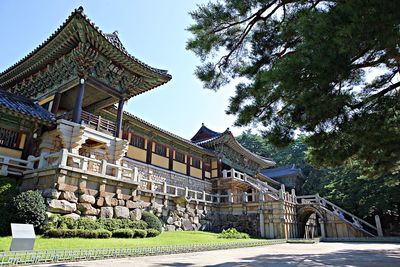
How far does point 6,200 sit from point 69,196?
212cm

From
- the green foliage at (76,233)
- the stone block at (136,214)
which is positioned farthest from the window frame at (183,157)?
the green foliage at (76,233)

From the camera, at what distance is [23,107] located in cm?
1311

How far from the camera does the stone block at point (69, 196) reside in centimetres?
1073

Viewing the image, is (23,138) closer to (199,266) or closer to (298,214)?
(199,266)

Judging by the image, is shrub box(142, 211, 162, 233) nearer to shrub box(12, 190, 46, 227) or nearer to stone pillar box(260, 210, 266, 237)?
shrub box(12, 190, 46, 227)

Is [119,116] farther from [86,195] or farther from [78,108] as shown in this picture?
[86,195]

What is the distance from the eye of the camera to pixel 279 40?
19.4 feet

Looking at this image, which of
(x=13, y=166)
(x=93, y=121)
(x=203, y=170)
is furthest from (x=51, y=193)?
(x=203, y=170)

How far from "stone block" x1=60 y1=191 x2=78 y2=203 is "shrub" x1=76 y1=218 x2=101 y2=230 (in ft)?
2.91

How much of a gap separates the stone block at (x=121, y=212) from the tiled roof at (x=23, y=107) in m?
5.26

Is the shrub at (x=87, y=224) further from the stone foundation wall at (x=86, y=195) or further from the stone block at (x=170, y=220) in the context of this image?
the stone block at (x=170, y=220)

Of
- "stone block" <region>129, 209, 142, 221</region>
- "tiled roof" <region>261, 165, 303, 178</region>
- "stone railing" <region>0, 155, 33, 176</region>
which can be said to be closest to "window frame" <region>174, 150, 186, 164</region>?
"stone block" <region>129, 209, 142, 221</region>

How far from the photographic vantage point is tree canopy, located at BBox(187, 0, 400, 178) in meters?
3.73

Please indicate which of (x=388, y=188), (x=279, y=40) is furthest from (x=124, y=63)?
(x=388, y=188)
